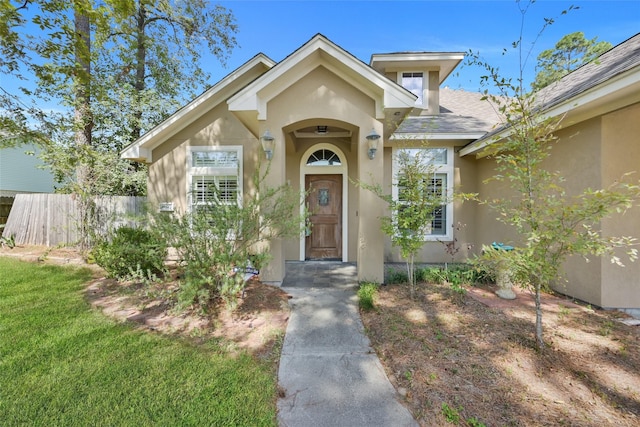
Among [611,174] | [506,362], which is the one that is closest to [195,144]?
[506,362]

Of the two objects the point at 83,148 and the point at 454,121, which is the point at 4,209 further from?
Answer: the point at 454,121

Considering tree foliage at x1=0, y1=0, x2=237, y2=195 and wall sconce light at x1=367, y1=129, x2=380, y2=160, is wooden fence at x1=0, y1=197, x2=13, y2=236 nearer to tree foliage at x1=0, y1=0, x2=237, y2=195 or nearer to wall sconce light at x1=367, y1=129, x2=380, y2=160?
tree foliage at x1=0, y1=0, x2=237, y2=195

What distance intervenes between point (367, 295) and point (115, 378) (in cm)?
336

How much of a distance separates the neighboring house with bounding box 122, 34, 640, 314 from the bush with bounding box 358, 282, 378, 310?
Result: 0.33m

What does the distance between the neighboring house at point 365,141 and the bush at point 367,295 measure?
1.08ft

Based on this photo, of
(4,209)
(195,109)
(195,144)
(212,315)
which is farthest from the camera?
(4,209)

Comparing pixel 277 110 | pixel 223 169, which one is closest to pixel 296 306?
pixel 277 110

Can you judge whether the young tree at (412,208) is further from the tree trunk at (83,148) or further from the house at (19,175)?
the house at (19,175)

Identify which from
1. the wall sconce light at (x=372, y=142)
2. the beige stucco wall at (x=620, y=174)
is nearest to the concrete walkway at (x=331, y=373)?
the wall sconce light at (x=372, y=142)

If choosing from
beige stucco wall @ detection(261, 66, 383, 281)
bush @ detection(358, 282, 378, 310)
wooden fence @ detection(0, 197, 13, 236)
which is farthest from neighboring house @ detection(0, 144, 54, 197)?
bush @ detection(358, 282, 378, 310)

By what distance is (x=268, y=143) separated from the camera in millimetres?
5070

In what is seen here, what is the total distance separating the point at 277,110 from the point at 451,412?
511 cm

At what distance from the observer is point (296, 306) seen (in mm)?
4402

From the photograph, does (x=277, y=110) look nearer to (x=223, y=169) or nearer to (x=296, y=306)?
(x=223, y=169)
